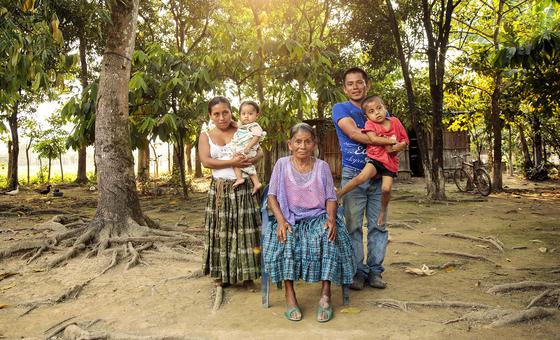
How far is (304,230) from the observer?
10.1 feet

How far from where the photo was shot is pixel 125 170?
18.3 ft

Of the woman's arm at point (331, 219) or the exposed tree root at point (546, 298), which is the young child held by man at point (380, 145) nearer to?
the woman's arm at point (331, 219)

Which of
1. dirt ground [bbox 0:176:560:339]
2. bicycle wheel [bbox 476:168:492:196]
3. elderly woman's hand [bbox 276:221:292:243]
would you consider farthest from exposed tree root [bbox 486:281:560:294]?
bicycle wheel [bbox 476:168:492:196]

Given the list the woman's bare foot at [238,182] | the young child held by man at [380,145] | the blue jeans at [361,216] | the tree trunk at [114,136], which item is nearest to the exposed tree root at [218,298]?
the woman's bare foot at [238,182]

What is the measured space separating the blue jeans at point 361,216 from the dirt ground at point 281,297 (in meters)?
0.29

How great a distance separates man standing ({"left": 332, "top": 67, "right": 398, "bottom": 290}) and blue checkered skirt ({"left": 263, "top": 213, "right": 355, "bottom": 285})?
15.5 inches

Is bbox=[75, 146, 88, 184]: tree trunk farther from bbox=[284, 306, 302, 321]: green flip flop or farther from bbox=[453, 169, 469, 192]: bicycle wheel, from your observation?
bbox=[284, 306, 302, 321]: green flip flop

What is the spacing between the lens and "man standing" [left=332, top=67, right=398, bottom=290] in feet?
11.3

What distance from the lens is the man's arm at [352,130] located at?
130 inches

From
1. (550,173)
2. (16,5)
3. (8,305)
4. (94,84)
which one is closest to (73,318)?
(8,305)

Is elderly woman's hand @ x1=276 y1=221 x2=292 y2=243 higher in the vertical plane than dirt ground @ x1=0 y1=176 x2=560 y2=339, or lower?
higher

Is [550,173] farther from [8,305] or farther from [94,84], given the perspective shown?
[8,305]

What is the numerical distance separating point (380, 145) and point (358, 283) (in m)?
1.16

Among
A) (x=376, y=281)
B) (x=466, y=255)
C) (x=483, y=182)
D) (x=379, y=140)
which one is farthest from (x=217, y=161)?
(x=483, y=182)
